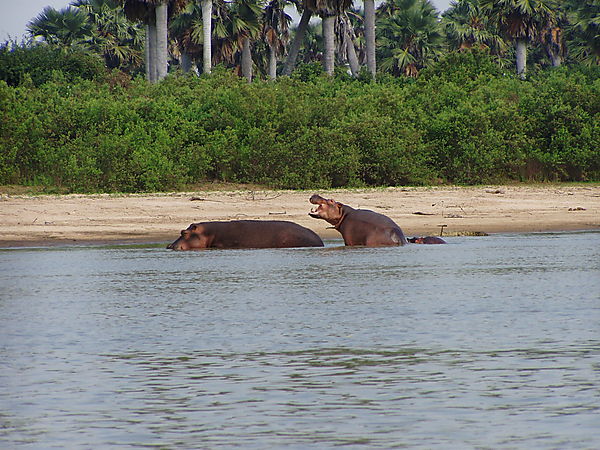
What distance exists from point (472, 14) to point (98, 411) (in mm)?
58199

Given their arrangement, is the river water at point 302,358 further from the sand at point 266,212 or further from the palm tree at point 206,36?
the palm tree at point 206,36

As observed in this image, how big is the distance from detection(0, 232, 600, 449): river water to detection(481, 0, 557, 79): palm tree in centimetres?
4083

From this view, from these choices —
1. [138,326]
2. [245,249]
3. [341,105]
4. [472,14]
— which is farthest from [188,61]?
[138,326]

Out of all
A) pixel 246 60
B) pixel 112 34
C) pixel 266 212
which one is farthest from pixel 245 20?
pixel 266 212

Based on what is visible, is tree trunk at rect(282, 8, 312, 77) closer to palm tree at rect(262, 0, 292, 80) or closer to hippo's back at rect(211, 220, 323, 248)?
palm tree at rect(262, 0, 292, 80)

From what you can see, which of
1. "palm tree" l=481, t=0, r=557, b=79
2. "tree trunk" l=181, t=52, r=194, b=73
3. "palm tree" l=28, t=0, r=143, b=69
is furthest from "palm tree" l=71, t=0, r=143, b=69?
"palm tree" l=481, t=0, r=557, b=79

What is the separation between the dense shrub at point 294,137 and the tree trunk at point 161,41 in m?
10.6

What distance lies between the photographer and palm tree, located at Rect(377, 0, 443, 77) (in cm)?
5538

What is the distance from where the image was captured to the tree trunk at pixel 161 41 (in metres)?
38.7

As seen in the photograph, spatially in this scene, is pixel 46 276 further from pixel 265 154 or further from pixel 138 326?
pixel 265 154

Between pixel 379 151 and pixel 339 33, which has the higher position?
pixel 339 33

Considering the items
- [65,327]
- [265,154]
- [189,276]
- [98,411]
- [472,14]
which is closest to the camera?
[98,411]

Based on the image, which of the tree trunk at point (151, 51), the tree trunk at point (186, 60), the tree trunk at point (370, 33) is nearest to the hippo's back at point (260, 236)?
the tree trunk at point (151, 51)

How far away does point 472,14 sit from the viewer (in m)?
60.8
